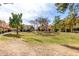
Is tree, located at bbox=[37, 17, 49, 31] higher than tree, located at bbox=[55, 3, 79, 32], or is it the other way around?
tree, located at bbox=[55, 3, 79, 32]

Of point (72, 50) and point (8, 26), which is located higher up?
point (8, 26)

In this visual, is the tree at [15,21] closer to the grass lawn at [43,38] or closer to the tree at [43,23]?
the grass lawn at [43,38]

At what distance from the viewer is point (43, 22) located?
2.79 m

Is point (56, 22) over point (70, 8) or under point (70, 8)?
under

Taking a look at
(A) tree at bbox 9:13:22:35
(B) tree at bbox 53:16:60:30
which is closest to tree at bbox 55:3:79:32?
(B) tree at bbox 53:16:60:30

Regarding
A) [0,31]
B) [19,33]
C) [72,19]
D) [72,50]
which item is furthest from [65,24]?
[0,31]

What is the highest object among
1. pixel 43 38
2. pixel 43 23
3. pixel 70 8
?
pixel 70 8

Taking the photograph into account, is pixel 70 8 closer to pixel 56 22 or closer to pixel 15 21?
pixel 56 22

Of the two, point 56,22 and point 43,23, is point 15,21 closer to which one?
point 43,23

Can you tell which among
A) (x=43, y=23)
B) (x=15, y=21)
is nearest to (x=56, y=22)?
(x=43, y=23)

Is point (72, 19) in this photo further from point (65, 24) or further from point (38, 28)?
point (38, 28)

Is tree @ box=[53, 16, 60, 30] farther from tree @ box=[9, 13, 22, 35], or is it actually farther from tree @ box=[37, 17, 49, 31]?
tree @ box=[9, 13, 22, 35]

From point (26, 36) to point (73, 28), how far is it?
0.48m

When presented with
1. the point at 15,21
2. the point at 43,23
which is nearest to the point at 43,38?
the point at 43,23
